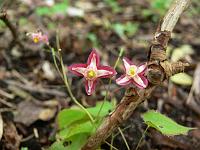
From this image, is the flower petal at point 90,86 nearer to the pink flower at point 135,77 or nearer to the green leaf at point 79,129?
the pink flower at point 135,77

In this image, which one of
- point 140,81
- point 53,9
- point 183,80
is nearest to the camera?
point 140,81

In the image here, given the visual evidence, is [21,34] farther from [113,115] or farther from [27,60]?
[113,115]

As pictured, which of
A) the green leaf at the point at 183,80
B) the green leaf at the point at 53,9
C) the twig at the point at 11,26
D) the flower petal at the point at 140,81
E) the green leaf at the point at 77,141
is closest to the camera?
the flower petal at the point at 140,81

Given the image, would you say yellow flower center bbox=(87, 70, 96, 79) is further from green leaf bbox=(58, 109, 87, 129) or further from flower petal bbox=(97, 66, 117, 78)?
green leaf bbox=(58, 109, 87, 129)

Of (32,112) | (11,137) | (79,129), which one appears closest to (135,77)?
(79,129)

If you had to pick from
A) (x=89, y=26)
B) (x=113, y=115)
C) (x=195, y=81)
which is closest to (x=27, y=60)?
(x=89, y=26)

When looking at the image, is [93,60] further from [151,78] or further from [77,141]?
[77,141]

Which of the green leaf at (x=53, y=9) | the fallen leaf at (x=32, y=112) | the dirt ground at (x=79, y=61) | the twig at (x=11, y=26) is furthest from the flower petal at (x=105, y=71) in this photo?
the green leaf at (x=53, y=9)
